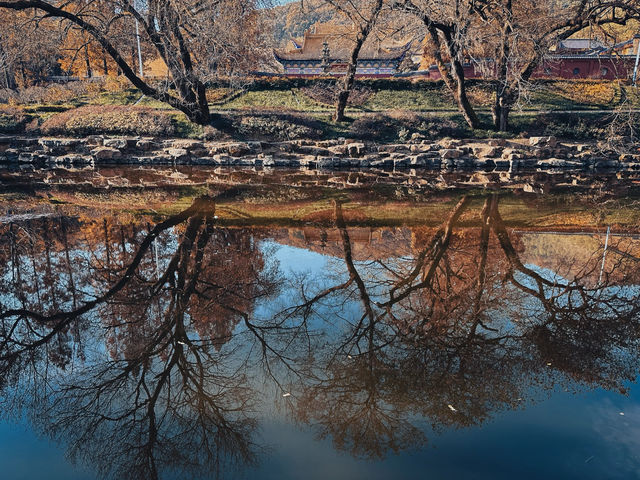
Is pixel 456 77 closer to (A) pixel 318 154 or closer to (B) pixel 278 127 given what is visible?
(A) pixel 318 154

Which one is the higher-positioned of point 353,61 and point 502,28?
point 502,28

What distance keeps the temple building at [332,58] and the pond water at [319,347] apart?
98.4ft

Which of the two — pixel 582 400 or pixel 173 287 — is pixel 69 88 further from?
pixel 582 400

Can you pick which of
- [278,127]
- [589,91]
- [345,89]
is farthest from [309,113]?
[589,91]

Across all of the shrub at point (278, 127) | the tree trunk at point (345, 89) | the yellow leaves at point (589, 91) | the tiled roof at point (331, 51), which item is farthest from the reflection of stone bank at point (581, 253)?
the tiled roof at point (331, 51)

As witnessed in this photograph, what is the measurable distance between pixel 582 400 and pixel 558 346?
879 mm

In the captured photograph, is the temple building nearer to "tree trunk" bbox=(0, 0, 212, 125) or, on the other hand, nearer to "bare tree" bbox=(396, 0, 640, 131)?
"bare tree" bbox=(396, 0, 640, 131)

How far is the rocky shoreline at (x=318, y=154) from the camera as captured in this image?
17422 mm

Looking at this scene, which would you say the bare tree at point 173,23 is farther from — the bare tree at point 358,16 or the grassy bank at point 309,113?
the bare tree at point 358,16

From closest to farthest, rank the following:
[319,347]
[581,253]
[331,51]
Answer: [319,347], [581,253], [331,51]

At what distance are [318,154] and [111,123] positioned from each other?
29.6 feet

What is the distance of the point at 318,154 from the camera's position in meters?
18.2

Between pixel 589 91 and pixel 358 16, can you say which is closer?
pixel 358 16

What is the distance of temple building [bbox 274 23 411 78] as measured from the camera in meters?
36.4
